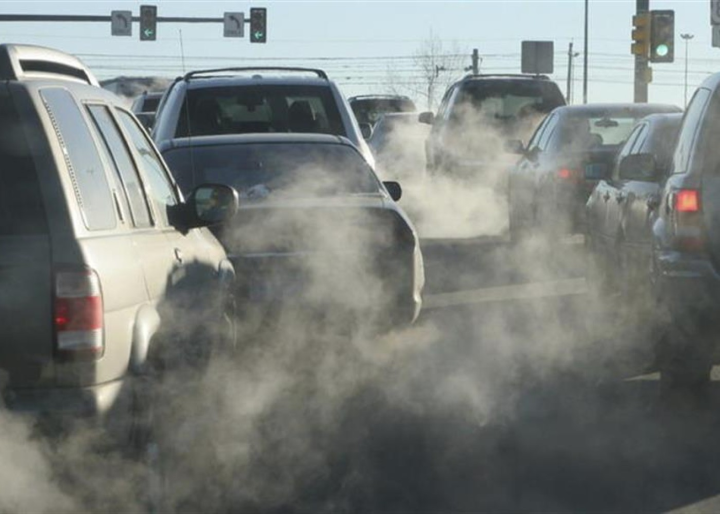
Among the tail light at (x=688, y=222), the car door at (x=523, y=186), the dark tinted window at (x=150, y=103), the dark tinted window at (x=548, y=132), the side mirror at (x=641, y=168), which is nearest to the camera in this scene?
the tail light at (x=688, y=222)

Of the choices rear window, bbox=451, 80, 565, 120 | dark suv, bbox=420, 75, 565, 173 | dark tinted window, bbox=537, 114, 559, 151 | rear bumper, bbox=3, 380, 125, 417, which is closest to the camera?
rear bumper, bbox=3, 380, 125, 417

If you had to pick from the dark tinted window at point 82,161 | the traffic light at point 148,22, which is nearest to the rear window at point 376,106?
the traffic light at point 148,22

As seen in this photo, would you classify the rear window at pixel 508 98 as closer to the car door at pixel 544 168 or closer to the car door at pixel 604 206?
the car door at pixel 544 168

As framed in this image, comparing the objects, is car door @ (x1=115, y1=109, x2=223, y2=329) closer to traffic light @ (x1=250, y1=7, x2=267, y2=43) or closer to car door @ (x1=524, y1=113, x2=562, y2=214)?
car door @ (x1=524, y1=113, x2=562, y2=214)

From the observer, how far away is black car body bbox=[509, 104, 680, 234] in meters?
18.3

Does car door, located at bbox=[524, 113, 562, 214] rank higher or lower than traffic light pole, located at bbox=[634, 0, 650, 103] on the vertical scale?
lower

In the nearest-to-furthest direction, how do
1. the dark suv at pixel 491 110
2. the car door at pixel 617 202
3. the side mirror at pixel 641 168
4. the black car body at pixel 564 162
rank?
the side mirror at pixel 641 168 → the car door at pixel 617 202 → the black car body at pixel 564 162 → the dark suv at pixel 491 110

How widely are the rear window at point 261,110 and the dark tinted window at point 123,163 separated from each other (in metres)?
8.33

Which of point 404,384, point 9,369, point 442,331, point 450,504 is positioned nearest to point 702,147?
point 404,384

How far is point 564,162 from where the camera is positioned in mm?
18359

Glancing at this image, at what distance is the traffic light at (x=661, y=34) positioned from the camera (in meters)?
31.8

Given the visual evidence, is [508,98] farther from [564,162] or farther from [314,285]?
[314,285]

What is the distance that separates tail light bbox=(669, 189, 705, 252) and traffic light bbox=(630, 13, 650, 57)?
75.3 feet

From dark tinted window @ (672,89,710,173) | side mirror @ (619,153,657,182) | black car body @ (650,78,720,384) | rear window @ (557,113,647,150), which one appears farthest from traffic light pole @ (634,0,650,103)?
black car body @ (650,78,720,384)
